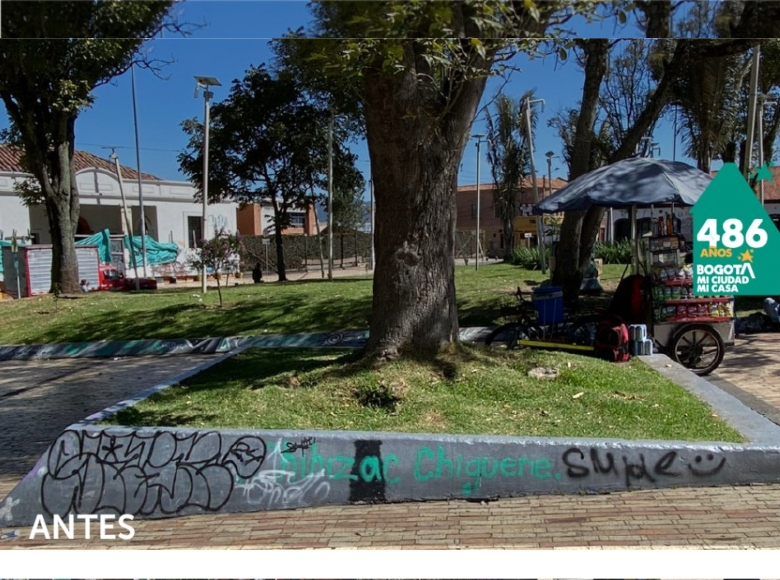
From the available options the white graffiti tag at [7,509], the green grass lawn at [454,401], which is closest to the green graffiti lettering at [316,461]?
the green grass lawn at [454,401]

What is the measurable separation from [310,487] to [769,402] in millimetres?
4316

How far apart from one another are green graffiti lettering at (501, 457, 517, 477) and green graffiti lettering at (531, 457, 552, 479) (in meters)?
0.12

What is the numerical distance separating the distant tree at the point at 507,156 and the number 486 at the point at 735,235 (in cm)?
163

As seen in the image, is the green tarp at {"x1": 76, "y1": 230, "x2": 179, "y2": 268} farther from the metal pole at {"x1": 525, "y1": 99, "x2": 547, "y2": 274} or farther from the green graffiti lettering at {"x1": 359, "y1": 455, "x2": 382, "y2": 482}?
the metal pole at {"x1": 525, "y1": 99, "x2": 547, "y2": 274}

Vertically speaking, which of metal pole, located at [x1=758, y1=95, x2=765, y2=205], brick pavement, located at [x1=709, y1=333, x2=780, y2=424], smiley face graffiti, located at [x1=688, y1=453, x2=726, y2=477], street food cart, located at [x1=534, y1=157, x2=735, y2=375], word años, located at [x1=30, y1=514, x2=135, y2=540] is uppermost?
metal pole, located at [x1=758, y1=95, x2=765, y2=205]

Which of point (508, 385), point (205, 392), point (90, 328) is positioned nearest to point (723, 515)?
point (508, 385)

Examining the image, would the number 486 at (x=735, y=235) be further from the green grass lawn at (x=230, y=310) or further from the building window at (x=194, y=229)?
the building window at (x=194, y=229)

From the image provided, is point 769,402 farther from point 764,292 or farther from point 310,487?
point 310,487

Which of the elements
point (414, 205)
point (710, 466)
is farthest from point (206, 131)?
point (710, 466)

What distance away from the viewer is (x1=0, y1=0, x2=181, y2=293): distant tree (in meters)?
3.79

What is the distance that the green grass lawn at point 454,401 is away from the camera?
185 inches

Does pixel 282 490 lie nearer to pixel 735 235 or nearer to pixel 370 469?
pixel 370 469

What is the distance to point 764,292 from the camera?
4.04 m

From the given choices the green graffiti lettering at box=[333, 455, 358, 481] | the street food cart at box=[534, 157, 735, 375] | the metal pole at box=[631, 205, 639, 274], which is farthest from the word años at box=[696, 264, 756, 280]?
the green graffiti lettering at box=[333, 455, 358, 481]
